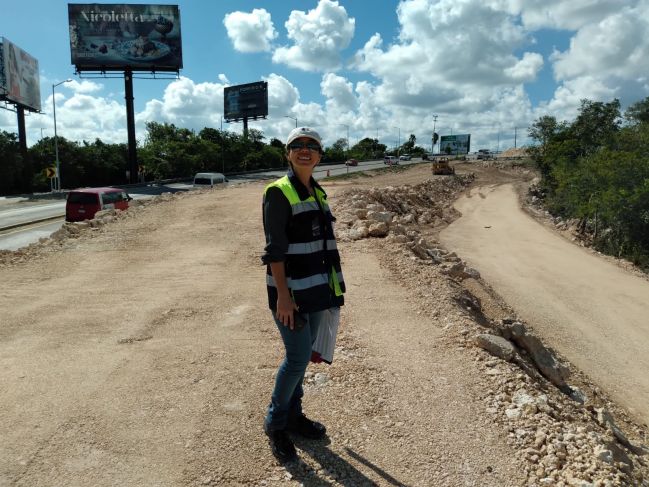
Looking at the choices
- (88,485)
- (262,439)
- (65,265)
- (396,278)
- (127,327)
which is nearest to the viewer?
(88,485)

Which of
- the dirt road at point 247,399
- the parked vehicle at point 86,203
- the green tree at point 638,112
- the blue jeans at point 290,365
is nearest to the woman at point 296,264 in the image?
the blue jeans at point 290,365

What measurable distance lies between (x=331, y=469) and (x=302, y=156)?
1879 millimetres

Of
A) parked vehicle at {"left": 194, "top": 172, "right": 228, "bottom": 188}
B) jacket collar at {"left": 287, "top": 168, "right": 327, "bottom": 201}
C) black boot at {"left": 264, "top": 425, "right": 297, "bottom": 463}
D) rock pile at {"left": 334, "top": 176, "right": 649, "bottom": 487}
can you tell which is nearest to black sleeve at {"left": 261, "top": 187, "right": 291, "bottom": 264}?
jacket collar at {"left": 287, "top": 168, "right": 327, "bottom": 201}

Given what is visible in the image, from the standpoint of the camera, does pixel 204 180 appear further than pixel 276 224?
Yes

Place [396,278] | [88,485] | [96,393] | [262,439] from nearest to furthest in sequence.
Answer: [88,485] → [262,439] → [96,393] → [396,278]

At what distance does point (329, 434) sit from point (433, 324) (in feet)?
9.12

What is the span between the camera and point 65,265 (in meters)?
8.95

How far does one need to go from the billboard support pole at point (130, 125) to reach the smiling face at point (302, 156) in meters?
47.3

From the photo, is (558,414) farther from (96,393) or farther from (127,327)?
(127,327)

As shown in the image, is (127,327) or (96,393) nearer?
(96,393)

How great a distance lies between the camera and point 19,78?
4103 cm

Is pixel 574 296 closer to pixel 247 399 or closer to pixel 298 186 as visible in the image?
pixel 247 399

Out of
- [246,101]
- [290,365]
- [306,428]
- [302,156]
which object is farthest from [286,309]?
[246,101]

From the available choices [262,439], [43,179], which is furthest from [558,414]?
[43,179]
